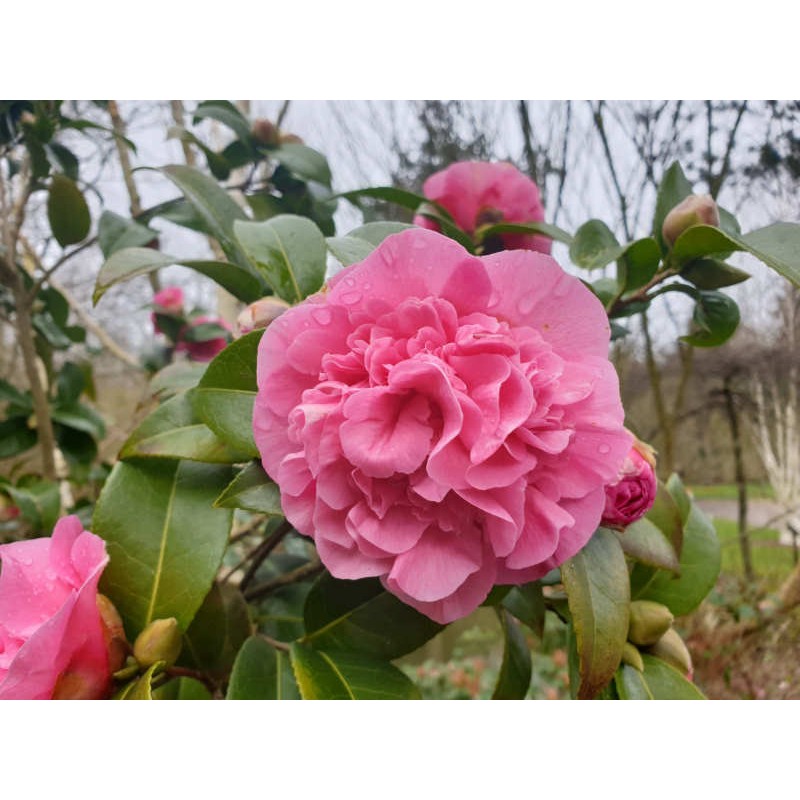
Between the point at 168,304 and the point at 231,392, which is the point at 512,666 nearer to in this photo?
the point at 231,392

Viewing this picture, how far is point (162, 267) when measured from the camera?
1.59 feet

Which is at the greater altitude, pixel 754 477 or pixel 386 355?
pixel 386 355

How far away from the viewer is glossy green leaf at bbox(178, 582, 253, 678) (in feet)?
1.43

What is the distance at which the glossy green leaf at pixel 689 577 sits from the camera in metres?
0.45

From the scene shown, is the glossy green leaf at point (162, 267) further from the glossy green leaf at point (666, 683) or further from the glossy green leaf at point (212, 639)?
the glossy green leaf at point (666, 683)

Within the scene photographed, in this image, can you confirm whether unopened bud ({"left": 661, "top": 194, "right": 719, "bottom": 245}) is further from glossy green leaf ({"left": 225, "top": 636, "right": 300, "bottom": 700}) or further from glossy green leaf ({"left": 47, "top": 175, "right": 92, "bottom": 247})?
glossy green leaf ({"left": 47, "top": 175, "right": 92, "bottom": 247})

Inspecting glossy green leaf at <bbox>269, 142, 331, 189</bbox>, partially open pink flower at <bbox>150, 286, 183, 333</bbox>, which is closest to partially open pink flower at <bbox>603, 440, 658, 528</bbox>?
glossy green leaf at <bbox>269, 142, 331, 189</bbox>

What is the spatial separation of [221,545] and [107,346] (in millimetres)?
1147

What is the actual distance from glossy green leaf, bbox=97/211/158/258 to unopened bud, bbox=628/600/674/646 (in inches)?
24.2

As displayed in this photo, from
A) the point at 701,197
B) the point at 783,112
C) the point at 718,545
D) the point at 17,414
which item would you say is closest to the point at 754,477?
the point at 783,112

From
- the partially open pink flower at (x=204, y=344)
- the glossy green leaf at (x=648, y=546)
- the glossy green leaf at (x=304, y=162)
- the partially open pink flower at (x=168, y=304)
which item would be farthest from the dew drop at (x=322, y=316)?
the partially open pink flower at (x=168, y=304)

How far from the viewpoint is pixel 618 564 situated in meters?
0.35

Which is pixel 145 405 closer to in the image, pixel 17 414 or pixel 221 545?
pixel 17 414
